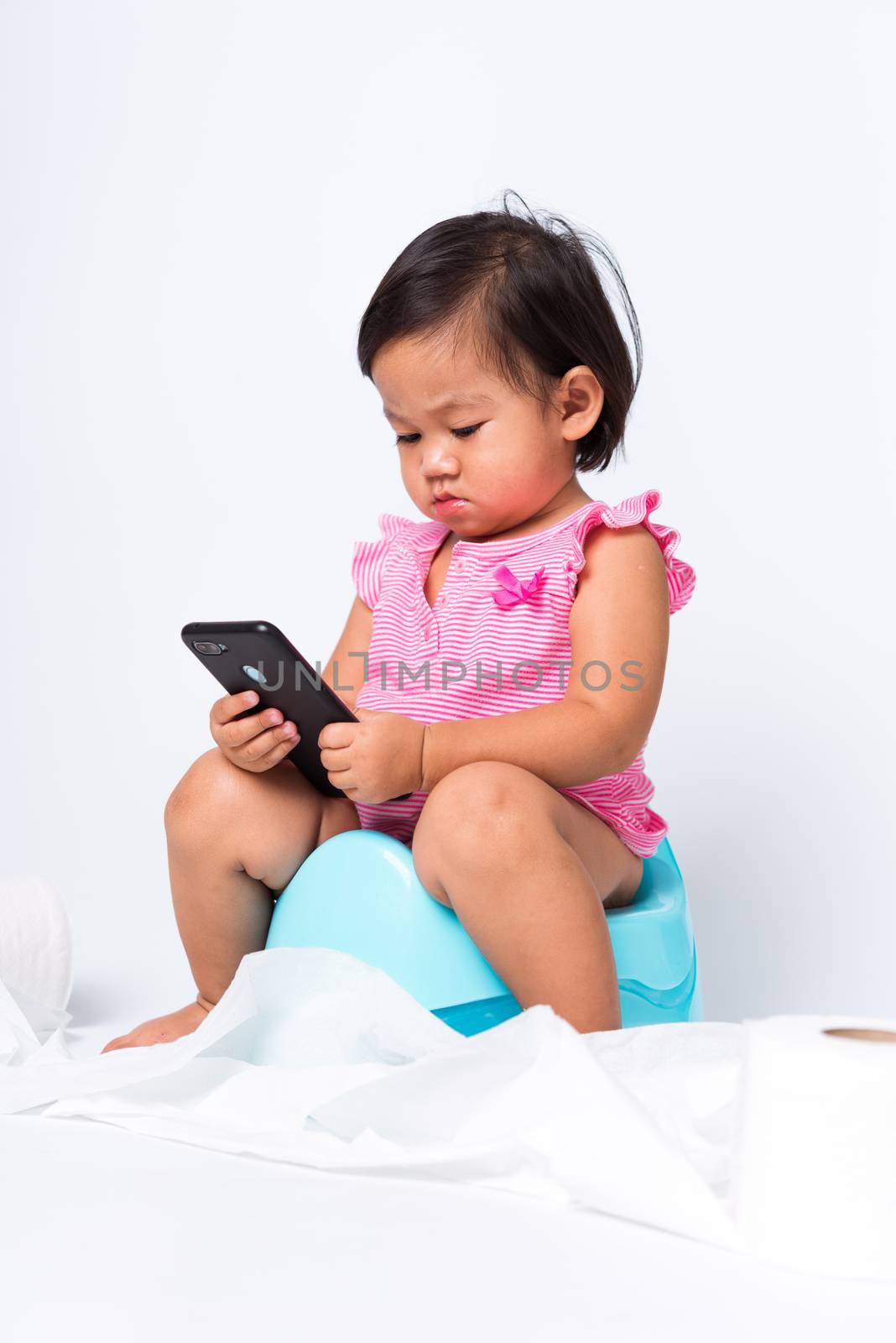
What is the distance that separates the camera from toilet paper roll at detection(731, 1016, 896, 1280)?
75cm

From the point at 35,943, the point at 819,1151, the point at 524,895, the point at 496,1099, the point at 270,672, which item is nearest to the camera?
the point at 819,1151

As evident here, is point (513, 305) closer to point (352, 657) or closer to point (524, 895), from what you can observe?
point (352, 657)

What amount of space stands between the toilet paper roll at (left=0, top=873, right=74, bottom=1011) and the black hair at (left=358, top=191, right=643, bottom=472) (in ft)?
2.09

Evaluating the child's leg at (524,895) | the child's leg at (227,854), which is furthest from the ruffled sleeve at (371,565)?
the child's leg at (524,895)

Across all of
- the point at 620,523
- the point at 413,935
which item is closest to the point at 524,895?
the point at 413,935

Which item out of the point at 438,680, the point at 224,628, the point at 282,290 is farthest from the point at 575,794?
the point at 282,290

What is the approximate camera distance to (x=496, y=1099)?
3.00 feet

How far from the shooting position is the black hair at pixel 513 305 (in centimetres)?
131

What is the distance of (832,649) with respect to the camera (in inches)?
72.2

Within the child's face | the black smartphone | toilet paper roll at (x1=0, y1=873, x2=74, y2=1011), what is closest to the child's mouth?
the child's face

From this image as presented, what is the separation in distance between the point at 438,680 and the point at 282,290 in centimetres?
101

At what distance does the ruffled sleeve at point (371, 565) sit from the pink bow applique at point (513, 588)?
0.69ft

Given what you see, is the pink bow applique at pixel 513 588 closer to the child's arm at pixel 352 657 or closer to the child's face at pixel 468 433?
the child's face at pixel 468 433

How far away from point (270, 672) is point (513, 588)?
26 cm
